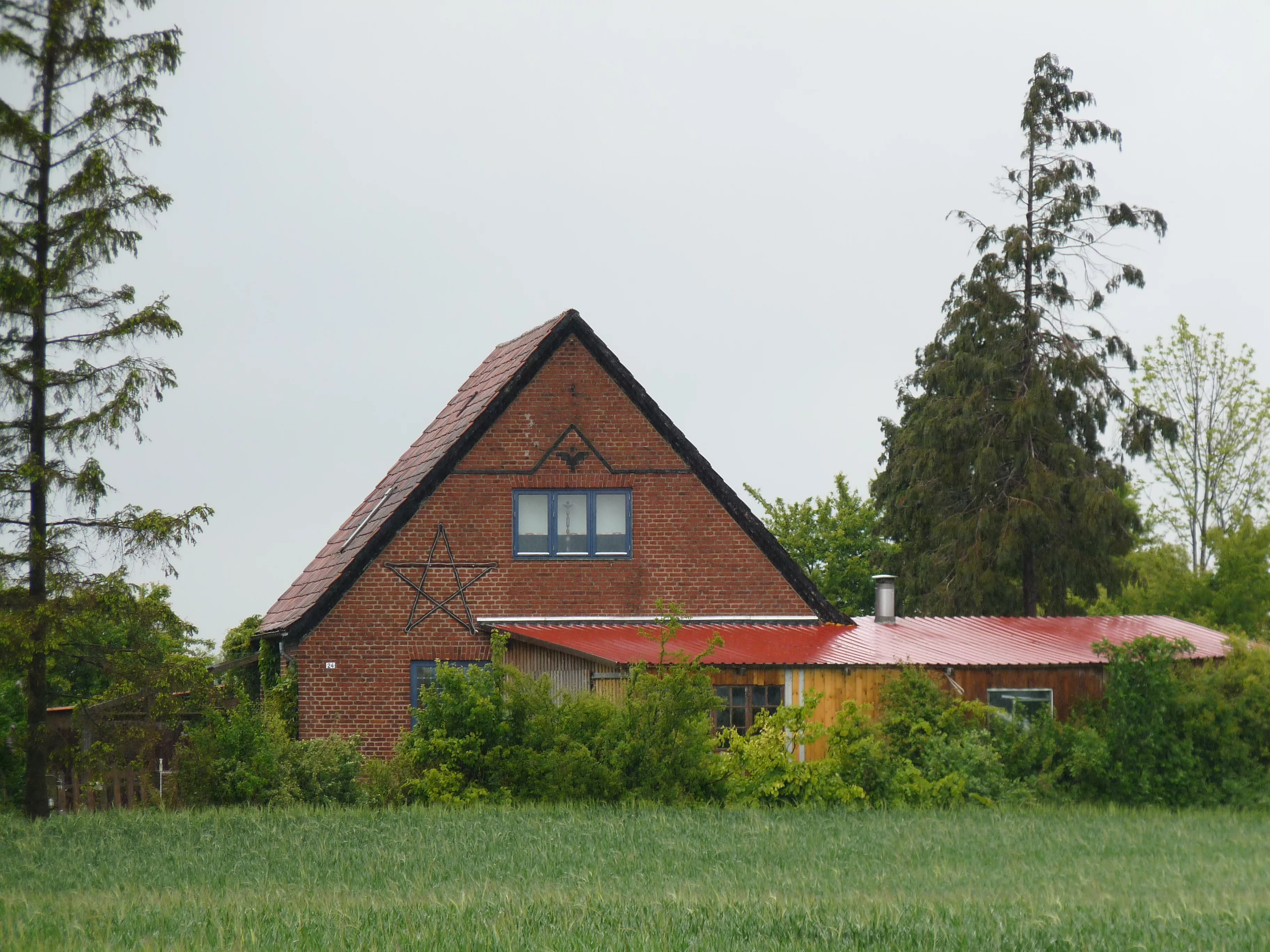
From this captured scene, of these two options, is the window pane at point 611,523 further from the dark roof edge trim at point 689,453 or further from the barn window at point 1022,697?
the barn window at point 1022,697

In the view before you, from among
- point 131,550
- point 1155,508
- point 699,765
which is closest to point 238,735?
point 131,550

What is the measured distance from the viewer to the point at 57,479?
65.7 ft

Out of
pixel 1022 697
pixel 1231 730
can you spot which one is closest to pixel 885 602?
pixel 1022 697

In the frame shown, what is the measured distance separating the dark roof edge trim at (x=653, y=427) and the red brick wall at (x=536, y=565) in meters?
0.13

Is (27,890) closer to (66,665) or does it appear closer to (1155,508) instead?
(66,665)

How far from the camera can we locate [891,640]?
1084 inches

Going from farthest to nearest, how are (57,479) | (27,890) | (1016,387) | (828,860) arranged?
(1016,387)
(57,479)
(828,860)
(27,890)

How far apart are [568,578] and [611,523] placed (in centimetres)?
137

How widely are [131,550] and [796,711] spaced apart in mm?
9638

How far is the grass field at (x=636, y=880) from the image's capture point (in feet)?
37.8

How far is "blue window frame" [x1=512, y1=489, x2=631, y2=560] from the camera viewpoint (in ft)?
93.0

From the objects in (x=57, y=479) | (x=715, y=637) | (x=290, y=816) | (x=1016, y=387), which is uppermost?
(x=1016, y=387)

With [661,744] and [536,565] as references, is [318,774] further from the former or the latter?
[536,565]

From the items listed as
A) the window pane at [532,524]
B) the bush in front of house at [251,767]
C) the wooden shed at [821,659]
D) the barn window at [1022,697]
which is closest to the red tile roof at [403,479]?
the window pane at [532,524]
